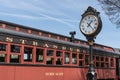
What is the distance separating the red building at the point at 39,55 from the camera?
12.3 m

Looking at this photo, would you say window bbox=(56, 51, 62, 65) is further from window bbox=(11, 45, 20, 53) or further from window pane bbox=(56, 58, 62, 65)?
window bbox=(11, 45, 20, 53)

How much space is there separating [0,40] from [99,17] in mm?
4955

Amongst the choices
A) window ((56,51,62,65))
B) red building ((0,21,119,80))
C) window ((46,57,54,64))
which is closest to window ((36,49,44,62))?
red building ((0,21,119,80))

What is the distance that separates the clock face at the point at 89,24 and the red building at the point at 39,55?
1599 mm

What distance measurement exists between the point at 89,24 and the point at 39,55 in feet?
8.92

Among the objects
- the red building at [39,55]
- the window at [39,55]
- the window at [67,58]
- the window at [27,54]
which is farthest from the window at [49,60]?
the window at [67,58]

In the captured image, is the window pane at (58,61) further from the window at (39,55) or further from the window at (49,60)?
the window at (39,55)

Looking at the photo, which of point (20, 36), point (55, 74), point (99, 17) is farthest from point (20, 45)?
point (99, 17)

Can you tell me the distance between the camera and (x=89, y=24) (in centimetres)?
1459

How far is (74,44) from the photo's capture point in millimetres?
17219

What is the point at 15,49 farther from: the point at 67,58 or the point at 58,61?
the point at 67,58

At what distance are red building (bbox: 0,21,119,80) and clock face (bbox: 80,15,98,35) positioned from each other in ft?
5.25

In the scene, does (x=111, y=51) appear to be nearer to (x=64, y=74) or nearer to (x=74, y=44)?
(x=74, y=44)

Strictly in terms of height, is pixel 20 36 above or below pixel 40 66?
above
